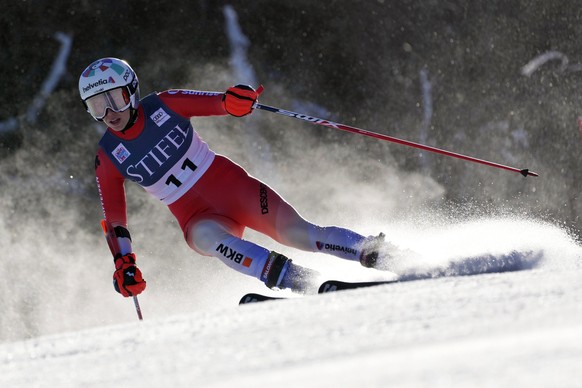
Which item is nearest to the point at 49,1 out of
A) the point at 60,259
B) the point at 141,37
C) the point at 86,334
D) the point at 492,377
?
the point at 141,37

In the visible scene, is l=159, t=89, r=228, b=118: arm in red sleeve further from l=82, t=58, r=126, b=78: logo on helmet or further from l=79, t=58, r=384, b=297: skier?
l=82, t=58, r=126, b=78: logo on helmet

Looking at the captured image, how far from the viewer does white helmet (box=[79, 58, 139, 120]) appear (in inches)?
157

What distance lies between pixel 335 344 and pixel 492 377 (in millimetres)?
516

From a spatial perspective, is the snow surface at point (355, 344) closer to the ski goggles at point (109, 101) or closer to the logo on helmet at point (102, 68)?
the ski goggles at point (109, 101)

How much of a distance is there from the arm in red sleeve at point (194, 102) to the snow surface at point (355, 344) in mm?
1503

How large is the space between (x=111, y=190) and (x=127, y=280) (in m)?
0.53

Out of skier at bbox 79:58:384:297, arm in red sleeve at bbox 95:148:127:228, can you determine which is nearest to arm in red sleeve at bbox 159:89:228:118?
skier at bbox 79:58:384:297

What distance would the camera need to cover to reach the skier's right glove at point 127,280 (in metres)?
3.86

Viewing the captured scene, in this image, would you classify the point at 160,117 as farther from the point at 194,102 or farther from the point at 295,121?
the point at 295,121

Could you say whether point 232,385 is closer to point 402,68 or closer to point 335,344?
point 335,344

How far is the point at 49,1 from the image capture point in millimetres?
7398

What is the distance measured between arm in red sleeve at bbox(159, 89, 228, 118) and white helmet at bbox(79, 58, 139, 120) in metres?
0.18

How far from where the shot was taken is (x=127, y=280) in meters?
3.86

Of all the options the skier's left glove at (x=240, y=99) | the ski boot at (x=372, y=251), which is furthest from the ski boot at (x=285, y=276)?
the skier's left glove at (x=240, y=99)
